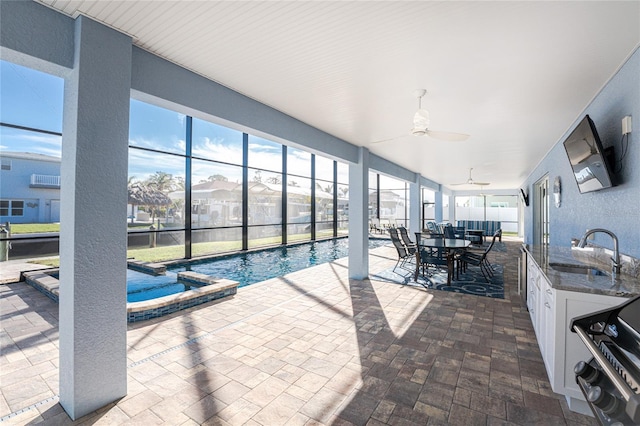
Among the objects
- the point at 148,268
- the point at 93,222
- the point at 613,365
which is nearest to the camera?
the point at 613,365

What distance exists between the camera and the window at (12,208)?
5.40 meters

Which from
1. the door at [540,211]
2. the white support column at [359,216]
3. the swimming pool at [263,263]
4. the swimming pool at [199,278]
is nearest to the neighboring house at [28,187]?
the swimming pool at [199,278]

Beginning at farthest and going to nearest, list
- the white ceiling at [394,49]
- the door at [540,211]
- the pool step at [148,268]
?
the door at [540,211]
the pool step at [148,268]
the white ceiling at [394,49]

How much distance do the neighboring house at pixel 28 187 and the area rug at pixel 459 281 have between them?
667 cm

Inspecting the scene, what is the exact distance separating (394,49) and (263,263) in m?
6.07

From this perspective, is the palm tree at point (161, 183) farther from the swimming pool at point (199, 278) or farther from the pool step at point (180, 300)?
the pool step at point (180, 300)

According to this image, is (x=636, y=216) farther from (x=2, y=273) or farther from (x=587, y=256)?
(x=2, y=273)

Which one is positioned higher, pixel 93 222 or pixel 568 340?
pixel 93 222

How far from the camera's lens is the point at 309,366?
7.63 ft

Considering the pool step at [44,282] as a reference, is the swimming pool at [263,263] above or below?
below

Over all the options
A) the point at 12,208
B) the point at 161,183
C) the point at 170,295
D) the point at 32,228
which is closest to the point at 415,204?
the point at 161,183

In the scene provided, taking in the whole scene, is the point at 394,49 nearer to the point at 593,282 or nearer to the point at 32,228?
the point at 593,282

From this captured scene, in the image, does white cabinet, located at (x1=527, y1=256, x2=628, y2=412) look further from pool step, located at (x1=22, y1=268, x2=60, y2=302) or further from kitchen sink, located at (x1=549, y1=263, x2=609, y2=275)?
pool step, located at (x1=22, y1=268, x2=60, y2=302)

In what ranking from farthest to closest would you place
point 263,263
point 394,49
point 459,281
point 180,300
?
1. point 263,263
2. point 459,281
3. point 180,300
4. point 394,49
